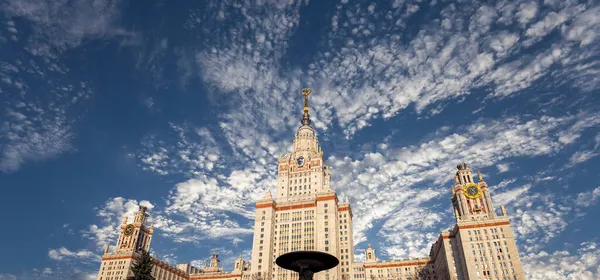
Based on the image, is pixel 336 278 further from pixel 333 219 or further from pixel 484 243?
pixel 484 243

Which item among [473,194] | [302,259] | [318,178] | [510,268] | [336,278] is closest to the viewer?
[302,259]

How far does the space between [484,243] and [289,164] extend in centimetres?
7494

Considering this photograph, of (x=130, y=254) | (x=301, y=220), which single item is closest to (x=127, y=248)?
(x=130, y=254)

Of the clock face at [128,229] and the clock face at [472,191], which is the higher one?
the clock face at [472,191]

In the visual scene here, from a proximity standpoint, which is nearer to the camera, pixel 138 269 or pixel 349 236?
pixel 138 269

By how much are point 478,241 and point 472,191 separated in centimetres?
1699

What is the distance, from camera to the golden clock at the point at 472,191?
4122 inches

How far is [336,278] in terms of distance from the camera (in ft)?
371

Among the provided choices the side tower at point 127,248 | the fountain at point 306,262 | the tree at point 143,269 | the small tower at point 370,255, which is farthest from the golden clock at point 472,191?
the side tower at point 127,248

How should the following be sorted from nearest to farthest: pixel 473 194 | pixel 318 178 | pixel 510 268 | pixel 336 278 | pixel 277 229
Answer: pixel 510 268 < pixel 473 194 < pixel 336 278 < pixel 277 229 < pixel 318 178

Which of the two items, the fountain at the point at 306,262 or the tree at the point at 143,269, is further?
the tree at the point at 143,269

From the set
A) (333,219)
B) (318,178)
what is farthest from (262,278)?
(318,178)

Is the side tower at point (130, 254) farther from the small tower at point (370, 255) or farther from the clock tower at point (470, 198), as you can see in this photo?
the clock tower at point (470, 198)

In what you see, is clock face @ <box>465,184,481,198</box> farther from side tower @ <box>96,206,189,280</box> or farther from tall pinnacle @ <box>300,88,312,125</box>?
side tower @ <box>96,206,189,280</box>
